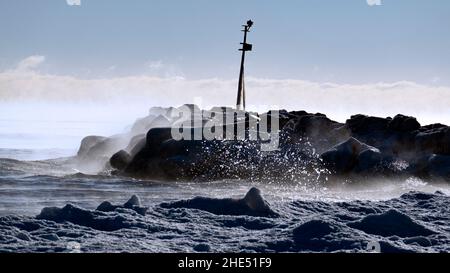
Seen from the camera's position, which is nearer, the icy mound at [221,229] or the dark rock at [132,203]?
the icy mound at [221,229]

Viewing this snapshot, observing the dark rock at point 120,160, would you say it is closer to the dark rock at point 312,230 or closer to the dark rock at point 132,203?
the dark rock at point 132,203

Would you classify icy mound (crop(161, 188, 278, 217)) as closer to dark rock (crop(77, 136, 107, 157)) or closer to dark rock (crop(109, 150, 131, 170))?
dark rock (crop(109, 150, 131, 170))

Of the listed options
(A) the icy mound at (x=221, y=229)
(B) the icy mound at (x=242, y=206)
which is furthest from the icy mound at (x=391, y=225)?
(B) the icy mound at (x=242, y=206)

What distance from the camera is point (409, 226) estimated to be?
11.2m

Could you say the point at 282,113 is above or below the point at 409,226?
above

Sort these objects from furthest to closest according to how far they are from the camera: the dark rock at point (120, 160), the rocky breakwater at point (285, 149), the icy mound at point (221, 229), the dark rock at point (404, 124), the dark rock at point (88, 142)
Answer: the dark rock at point (88, 142) → the dark rock at point (120, 160) → the dark rock at point (404, 124) → the rocky breakwater at point (285, 149) → the icy mound at point (221, 229)

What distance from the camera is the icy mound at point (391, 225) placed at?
432 inches

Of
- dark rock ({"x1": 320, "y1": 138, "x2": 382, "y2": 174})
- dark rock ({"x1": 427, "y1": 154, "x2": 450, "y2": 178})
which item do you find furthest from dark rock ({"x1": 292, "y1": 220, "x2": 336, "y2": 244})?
dark rock ({"x1": 427, "y1": 154, "x2": 450, "y2": 178})

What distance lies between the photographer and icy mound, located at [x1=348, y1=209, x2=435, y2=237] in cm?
1098

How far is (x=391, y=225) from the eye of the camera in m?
11.2

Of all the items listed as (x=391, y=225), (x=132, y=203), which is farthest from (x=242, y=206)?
(x=391, y=225)

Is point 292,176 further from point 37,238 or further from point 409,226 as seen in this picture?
point 37,238

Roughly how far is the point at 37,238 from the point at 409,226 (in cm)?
718
